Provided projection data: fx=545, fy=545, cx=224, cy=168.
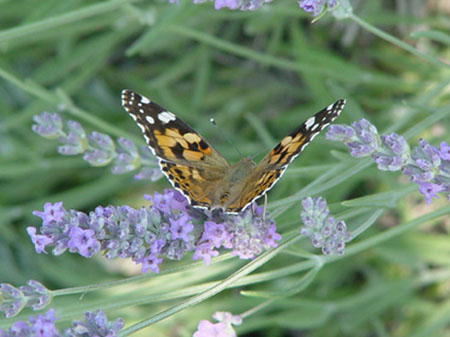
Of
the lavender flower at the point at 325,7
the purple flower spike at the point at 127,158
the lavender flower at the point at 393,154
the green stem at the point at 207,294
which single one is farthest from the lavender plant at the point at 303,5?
the green stem at the point at 207,294

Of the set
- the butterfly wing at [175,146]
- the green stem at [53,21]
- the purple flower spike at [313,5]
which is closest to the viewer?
the purple flower spike at [313,5]

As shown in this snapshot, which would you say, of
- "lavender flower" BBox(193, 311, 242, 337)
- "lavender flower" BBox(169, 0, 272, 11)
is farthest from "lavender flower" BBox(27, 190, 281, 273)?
"lavender flower" BBox(169, 0, 272, 11)

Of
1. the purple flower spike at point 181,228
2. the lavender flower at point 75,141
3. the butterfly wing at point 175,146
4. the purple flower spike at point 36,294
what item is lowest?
the purple flower spike at point 181,228

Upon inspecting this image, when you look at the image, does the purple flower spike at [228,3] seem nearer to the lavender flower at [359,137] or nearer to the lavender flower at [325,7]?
the lavender flower at [325,7]

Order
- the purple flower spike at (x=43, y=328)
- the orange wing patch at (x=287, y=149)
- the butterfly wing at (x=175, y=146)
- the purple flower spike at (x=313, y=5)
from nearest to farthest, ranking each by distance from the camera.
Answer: the purple flower spike at (x=43, y=328)
the orange wing patch at (x=287, y=149)
the purple flower spike at (x=313, y=5)
the butterfly wing at (x=175, y=146)

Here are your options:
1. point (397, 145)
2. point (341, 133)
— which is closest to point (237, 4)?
point (341, 133)

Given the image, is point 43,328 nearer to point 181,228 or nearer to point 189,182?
point 181,228

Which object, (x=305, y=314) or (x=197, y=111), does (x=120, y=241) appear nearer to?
(x=305, y=314)
